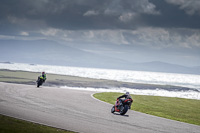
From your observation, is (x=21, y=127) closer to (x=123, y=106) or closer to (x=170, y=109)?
(x=123, y=106)

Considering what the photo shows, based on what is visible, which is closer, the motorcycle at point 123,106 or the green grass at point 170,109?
the motorcycle at point 123,106

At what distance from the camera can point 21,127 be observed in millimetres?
11641

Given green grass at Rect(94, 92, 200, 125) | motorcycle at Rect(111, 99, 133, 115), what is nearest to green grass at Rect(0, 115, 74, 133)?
motorcycle at Rect(111, 99, 133, 115)

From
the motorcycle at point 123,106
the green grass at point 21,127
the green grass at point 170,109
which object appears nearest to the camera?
the green grass at point 21,127

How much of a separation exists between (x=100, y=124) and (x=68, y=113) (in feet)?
10.0

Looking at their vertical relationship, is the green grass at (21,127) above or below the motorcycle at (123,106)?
below

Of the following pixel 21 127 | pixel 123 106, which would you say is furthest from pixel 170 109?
pixel 21 127

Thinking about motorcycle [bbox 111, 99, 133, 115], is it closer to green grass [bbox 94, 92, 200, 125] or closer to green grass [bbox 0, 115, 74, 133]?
green grass [bbox 94, 92, 200, 125]

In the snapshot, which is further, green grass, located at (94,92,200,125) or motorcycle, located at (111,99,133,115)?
green grass, located at (94,92,200,125)

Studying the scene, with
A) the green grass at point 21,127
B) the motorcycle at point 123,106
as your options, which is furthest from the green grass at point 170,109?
the green grass at point 21,127

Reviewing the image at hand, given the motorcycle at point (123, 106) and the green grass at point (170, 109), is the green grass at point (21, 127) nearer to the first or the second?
the motorcycle at point (123, 106)

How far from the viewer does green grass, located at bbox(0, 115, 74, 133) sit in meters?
11.0

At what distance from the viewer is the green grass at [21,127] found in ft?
36.2

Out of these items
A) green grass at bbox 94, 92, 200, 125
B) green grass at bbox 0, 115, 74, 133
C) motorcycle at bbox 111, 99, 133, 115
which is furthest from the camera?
green grass at bbox 94, 92, 200, 125
